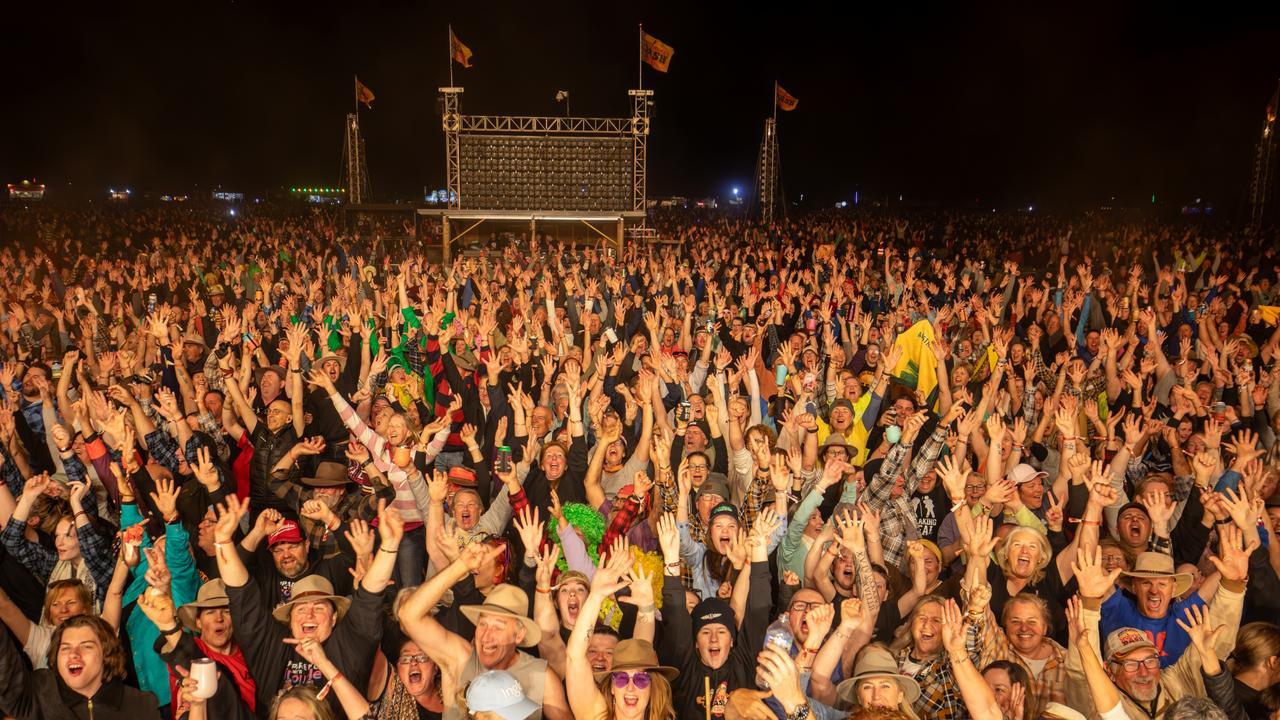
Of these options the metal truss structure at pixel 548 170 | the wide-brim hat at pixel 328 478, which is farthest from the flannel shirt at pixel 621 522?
the metal truss structure at pixel 548 170

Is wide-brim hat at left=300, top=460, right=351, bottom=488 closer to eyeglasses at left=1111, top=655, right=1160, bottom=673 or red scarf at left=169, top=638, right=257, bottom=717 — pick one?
red scarf at left=169, top=638, right=257, bottom=717

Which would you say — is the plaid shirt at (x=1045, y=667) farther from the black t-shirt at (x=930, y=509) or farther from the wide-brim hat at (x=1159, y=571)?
the black t-shirt at (x=930, y=509)

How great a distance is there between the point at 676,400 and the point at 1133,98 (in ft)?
124

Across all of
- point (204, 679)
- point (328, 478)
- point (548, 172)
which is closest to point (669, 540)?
point (204, 679)

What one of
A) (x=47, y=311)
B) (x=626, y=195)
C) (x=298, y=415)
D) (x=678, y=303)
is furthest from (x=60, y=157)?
(x=298, y=415)

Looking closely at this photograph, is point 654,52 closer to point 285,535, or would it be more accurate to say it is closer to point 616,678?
point 285,535

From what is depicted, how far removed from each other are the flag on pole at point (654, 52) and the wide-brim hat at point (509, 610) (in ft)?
70.0

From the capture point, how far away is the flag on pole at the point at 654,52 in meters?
23.6

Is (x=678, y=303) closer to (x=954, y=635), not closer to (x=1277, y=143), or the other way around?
(x=954, y=635)

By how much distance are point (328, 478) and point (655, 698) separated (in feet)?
9.86

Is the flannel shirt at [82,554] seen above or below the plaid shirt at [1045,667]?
above

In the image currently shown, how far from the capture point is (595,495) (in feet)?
18.2

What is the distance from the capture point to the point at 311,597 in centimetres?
390

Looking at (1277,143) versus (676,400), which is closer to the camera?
(676,400)
